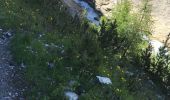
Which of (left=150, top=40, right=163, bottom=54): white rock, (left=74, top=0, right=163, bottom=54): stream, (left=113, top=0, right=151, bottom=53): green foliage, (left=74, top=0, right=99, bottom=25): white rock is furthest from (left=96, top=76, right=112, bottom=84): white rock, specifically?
(left=74, top=0, right=99, bottom=25): white rock

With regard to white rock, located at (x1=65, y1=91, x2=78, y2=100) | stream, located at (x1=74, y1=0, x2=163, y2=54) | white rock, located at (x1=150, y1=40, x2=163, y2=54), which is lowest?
white rock, located at (x1=150, y1=40, x2=163, y2=54)

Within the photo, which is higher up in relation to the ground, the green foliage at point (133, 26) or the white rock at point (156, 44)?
the green foliage at point (133, 26)

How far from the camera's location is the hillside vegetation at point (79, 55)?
38.4 feet

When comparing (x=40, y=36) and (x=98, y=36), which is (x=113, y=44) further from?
(x=40, y=36)

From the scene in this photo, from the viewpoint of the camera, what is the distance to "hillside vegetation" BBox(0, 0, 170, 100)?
38.4 ft

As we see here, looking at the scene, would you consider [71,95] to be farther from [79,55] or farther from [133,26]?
[133,26]

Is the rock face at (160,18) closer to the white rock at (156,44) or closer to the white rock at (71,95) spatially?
the white rock at (156,44)

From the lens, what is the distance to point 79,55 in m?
12.9

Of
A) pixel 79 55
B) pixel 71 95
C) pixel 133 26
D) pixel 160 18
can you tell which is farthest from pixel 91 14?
pixel 71 95

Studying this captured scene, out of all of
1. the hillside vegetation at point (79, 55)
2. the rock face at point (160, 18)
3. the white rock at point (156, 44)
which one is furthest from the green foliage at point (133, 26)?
the rock face at point (160, 18)

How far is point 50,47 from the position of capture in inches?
531

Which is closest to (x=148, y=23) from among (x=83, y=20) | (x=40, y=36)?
(x=83, y=20)

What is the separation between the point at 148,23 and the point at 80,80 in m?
8.74

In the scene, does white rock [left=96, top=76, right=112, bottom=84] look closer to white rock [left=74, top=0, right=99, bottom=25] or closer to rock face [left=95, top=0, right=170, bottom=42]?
rock face [left=95, top=0, right=170, bottom=42]
